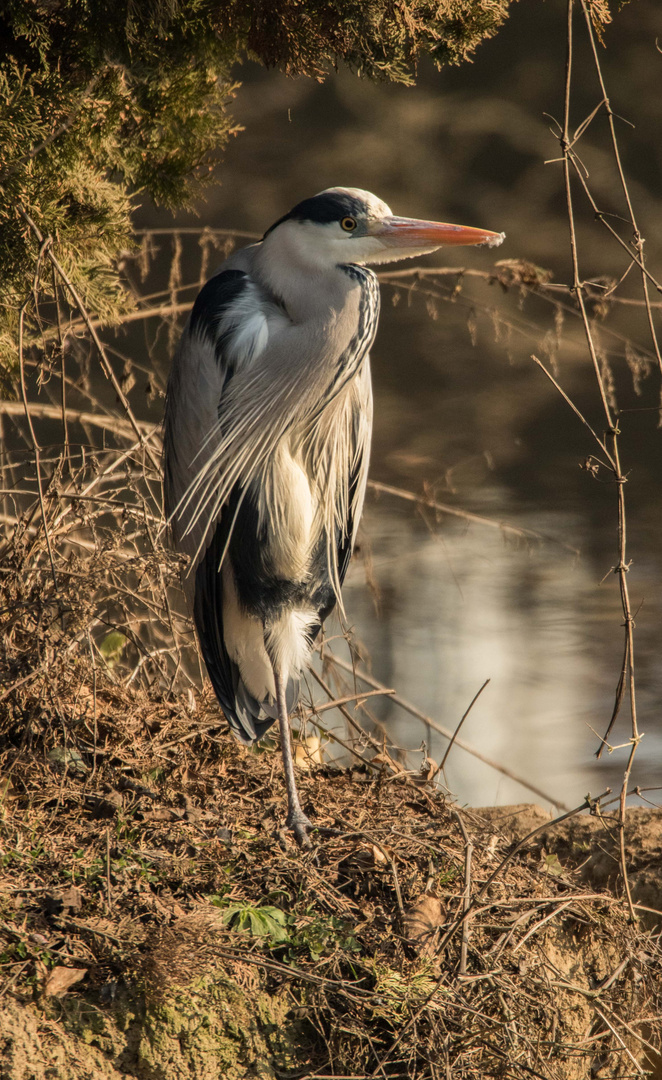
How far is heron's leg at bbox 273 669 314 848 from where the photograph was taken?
5.99 feet

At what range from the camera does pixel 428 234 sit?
1.73 meters

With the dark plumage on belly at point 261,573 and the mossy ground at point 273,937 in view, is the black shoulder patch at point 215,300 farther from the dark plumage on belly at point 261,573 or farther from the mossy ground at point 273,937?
the mossy ground at point 273,937

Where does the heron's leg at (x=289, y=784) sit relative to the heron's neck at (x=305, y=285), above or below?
below

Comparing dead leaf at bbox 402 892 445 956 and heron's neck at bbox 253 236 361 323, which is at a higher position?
heron's neck at bbox 253 236 361 323

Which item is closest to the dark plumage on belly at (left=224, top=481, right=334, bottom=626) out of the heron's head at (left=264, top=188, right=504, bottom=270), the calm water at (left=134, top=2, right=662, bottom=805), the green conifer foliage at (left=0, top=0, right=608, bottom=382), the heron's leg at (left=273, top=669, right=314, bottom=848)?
the heron's leg at (left=273, top=669, right=314, bottom=848)

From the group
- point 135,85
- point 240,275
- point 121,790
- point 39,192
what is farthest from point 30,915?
point 135,85

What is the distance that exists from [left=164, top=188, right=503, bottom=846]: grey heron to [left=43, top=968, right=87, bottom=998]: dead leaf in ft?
1.64

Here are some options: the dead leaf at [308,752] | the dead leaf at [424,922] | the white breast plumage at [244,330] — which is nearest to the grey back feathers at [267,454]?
the white breast plumage at [244,330]

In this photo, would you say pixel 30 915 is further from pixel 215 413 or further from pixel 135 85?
pixel 135 85

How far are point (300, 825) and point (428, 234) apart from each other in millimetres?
1082

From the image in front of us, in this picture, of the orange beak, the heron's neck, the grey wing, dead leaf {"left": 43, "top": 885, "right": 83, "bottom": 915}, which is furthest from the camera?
the grey wing

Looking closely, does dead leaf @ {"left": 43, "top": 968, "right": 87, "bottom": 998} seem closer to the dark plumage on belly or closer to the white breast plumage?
the dark plumage on belly

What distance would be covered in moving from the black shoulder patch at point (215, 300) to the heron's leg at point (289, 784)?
70 centimetres

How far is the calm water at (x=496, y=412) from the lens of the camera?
3670mm
